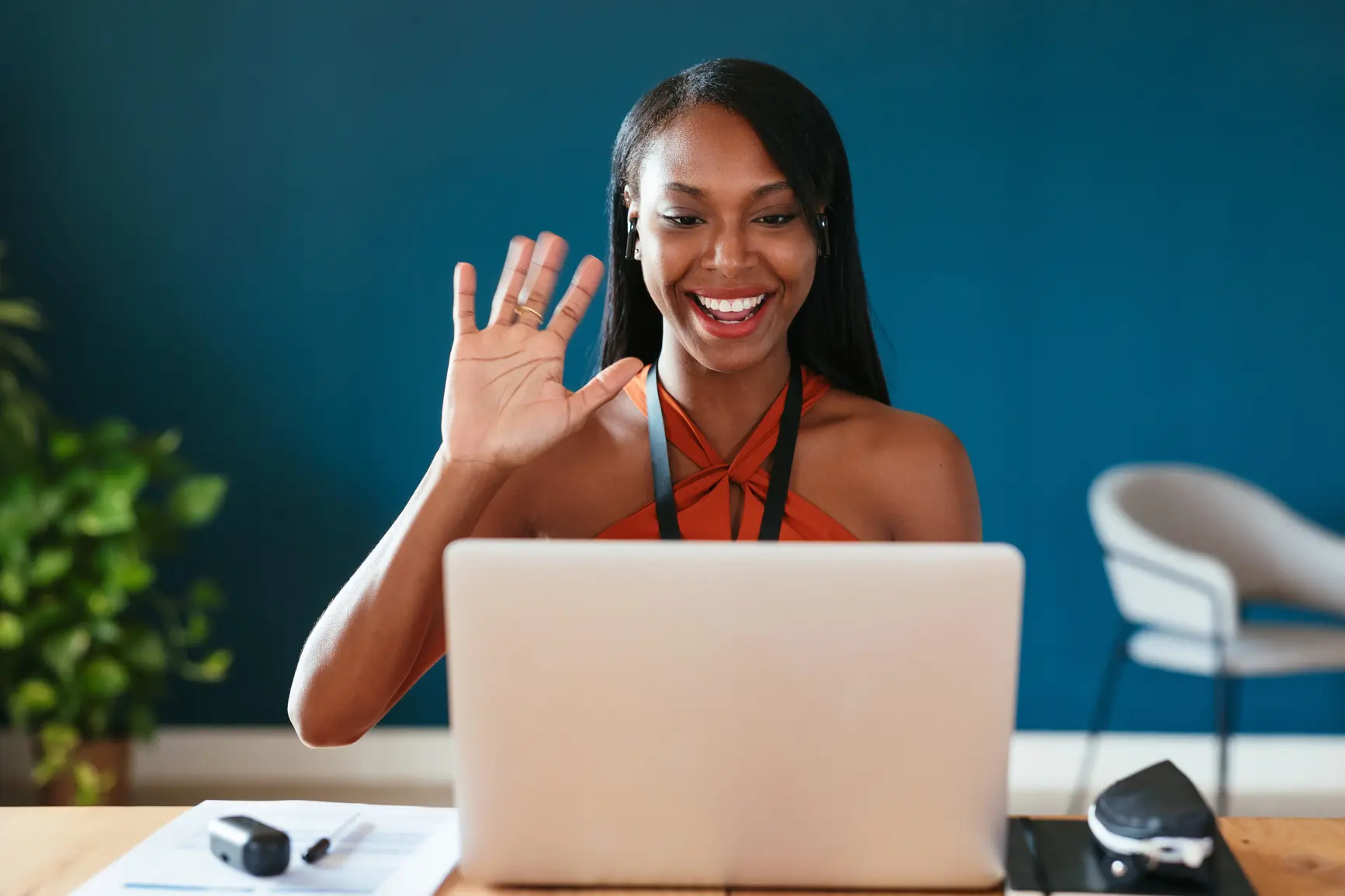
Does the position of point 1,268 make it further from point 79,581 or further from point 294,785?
point 294,785

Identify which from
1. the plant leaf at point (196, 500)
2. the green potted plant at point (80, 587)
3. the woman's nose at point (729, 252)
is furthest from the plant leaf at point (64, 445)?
the woman's nose at point (729, 252)

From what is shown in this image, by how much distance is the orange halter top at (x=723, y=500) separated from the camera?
5.72 ft

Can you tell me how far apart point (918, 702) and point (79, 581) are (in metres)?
2.83

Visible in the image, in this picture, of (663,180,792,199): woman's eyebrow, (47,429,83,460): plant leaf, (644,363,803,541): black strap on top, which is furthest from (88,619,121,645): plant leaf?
(663,180,792,199): woman's eyebrow

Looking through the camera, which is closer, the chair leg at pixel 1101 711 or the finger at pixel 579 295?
the finger at pixel 579 295

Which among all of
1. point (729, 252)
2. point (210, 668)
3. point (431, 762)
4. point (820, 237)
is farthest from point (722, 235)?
point (431, 762)

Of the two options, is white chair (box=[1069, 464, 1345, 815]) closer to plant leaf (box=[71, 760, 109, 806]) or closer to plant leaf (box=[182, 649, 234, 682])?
plant leaf (box=[182, 649, 234, 682])

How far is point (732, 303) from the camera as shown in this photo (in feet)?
5.42

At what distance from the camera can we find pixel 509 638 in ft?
3.11

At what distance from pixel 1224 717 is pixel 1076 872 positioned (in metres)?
2.49

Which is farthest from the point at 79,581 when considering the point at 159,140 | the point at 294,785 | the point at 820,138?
the point at 820,138

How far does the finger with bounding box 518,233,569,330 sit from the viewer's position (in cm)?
149

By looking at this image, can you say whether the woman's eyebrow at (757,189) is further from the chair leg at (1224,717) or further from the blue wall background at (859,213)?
the blue wall background at (859,213)

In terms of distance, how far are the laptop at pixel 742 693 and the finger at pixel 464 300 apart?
1.75 feet
